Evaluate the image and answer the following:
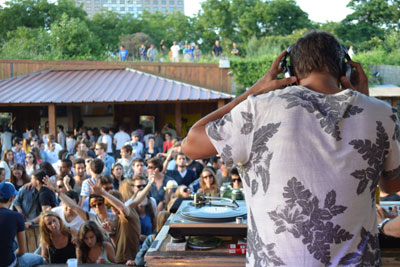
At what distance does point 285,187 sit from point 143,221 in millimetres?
3949

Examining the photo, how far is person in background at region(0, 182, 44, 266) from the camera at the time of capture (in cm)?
375

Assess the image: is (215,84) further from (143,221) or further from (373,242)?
(373,242)

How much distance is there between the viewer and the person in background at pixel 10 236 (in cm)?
375

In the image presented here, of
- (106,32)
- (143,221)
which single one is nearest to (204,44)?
(106,32)

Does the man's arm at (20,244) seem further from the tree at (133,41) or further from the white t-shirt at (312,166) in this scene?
the tree at (133,41)

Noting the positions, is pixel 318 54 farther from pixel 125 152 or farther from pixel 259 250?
pixel 125 152

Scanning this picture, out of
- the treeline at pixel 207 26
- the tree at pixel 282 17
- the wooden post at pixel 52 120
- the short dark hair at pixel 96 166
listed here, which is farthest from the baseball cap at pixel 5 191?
the tree at pixel 282 17

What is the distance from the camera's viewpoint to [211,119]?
5.16 feet

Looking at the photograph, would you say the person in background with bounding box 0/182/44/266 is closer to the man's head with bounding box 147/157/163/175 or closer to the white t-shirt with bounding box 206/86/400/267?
the man's head with bounding box 147/157/163/175

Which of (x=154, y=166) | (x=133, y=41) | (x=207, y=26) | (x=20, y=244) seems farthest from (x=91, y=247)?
(x=207, y=26)

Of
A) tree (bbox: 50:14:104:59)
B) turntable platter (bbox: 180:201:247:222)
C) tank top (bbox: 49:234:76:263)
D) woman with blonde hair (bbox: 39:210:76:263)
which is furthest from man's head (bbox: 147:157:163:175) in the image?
tree (bbox: 50:14:104:59)

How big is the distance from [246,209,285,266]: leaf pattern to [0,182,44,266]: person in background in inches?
116

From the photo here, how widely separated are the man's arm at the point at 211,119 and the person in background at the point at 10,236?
284 centimetres

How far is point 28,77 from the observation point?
59.5ft
